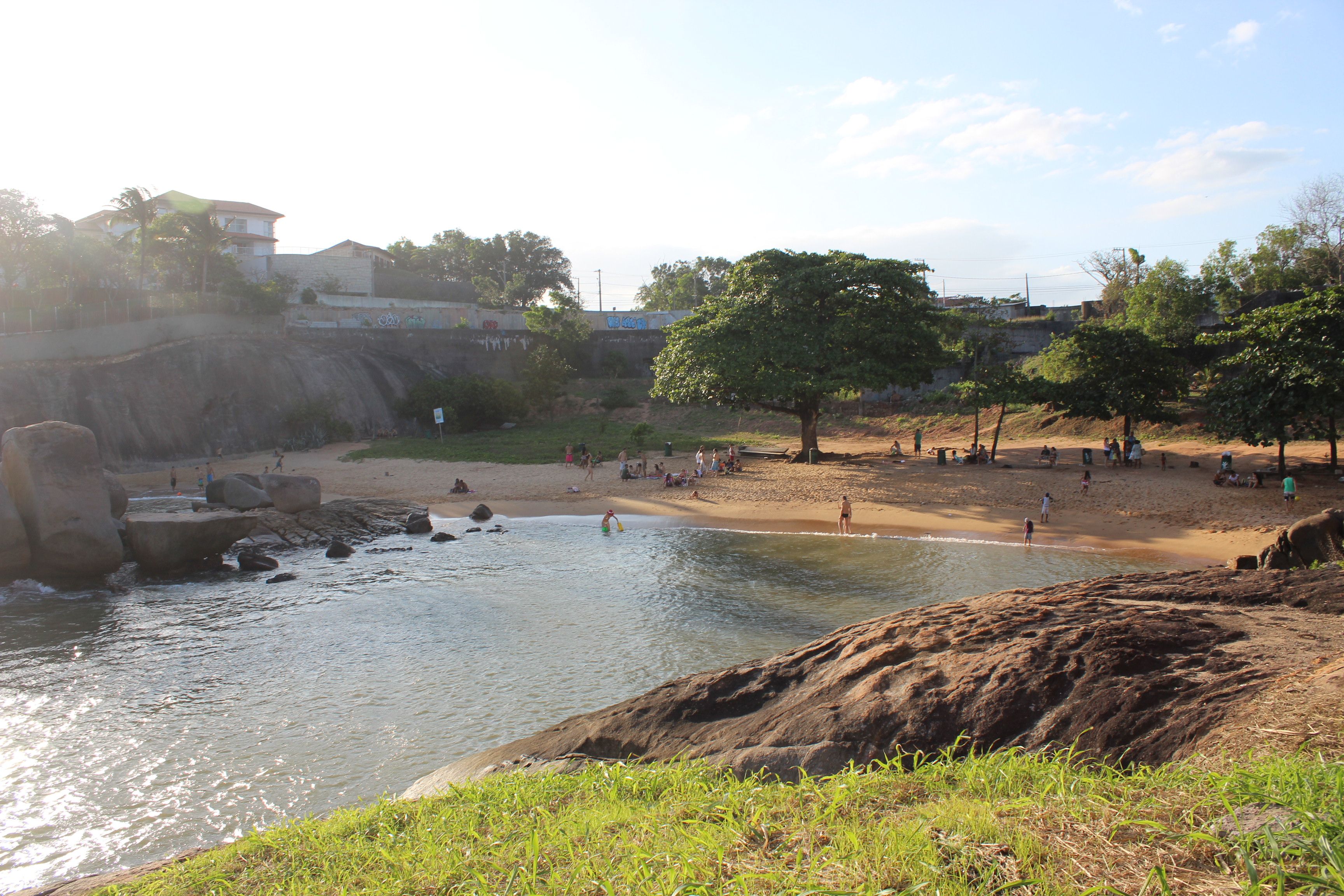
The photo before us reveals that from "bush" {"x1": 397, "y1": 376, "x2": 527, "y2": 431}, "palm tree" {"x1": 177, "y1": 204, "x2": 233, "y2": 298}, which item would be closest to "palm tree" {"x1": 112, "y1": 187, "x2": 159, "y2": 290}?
"palm tree" {"x1": 177, "y1": 204, "x2": 233, "y2": 298}

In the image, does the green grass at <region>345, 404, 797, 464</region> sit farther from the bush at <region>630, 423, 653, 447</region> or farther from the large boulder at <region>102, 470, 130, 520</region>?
the large boulder at <region>102, 470, 130, 520</region>

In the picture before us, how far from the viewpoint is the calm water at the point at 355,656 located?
329 inches

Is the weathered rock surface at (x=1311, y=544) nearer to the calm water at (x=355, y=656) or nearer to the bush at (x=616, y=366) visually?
the calm water at (x=355, y=656)

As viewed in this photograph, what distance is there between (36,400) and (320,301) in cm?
2670

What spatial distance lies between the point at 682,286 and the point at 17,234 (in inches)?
2239

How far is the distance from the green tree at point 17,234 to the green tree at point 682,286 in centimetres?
4922

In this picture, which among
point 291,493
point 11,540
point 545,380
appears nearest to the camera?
point 11,540

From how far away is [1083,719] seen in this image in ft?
17.7

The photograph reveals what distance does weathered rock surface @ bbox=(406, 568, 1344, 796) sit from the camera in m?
5.38

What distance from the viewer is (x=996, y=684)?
19.5 ft

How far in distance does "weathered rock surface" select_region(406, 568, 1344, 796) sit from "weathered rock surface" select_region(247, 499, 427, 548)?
56.5 ft

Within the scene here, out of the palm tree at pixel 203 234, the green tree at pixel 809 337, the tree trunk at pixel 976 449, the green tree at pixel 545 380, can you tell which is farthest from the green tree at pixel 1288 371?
the palm tree at pixel 203 234

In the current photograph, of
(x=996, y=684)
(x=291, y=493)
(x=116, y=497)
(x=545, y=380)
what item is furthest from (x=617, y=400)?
(x=996, y=684)

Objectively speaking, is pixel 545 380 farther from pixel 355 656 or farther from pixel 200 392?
pixel 355 656
